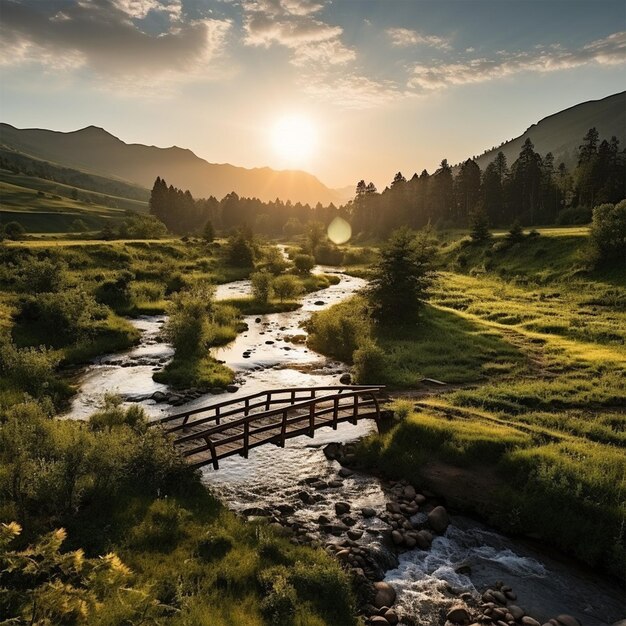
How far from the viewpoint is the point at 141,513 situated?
14086mm

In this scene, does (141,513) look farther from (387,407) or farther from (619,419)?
(619,419)

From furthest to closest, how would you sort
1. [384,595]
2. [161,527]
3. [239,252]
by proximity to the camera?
[239,252] < [161,527] < [384,595]

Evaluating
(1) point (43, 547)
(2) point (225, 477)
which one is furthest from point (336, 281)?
(1) point (43, 547)

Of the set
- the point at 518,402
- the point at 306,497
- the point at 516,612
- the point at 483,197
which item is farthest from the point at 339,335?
the point at 483,197

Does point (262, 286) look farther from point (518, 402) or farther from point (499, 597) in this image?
Result: point (499, 597)

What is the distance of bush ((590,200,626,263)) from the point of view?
54.0 m

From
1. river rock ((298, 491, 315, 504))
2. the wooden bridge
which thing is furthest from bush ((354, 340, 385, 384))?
river rock ((298, 491, 315, 504))

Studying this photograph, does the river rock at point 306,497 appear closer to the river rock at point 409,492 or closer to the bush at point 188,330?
the river rock at point 409,492

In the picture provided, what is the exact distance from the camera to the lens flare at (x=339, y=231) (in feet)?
502

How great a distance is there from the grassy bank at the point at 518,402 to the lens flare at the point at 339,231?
9930cm

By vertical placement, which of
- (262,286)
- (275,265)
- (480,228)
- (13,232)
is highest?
(480,228)

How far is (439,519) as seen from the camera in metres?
16.3

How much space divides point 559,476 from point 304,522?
9.66 meters

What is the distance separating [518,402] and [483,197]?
95.4 m
